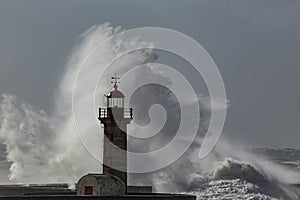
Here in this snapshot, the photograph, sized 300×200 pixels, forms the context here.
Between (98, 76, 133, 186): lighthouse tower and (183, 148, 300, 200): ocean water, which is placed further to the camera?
(183, 148, 300, 200): ocean water

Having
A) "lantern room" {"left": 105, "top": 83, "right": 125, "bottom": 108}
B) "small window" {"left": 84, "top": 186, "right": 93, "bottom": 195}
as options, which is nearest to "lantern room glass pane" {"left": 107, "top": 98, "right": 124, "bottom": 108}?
"lantern room" {"left": 105, "top": 83, "right": 125, "bottom": 108}

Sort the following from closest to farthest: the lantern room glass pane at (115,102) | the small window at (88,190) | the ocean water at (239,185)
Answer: the small window at (88,190)
the lantern room glass pane at (115,102)
the ocean water at (239,185)

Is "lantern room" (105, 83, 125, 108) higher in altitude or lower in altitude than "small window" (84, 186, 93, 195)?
higher

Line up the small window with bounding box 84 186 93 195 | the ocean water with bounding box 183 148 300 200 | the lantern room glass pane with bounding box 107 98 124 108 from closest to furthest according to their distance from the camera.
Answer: the small window with bounding box 84 186 93 195 → the lantern room glass pane with bounding box 107 98 124 108 → the ocean water with bounding box 183 148 300 200

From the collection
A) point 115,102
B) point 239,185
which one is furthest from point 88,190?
point 239,185

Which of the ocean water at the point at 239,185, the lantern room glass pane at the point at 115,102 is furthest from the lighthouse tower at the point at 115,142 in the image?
the ocean water at the point at 239,185

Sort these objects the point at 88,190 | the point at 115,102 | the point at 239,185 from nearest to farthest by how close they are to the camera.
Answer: the point at 88,190, the point at 115,102, the point at 239,185

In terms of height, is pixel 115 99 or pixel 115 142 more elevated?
pixel 115 99

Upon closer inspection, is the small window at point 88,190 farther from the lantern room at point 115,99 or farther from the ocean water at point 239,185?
the ocean water at point 239,185

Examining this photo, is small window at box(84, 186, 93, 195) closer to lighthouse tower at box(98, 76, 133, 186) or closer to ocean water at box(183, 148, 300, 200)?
lighthouse tower at box(98, 76, 133, 186)

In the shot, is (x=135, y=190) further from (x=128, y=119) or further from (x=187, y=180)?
(x=187, y=180)

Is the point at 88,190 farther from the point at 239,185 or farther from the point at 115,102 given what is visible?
the point at 239,185

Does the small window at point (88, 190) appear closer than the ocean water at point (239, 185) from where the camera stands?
Yes

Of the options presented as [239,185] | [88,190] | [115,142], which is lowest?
[88,190]
